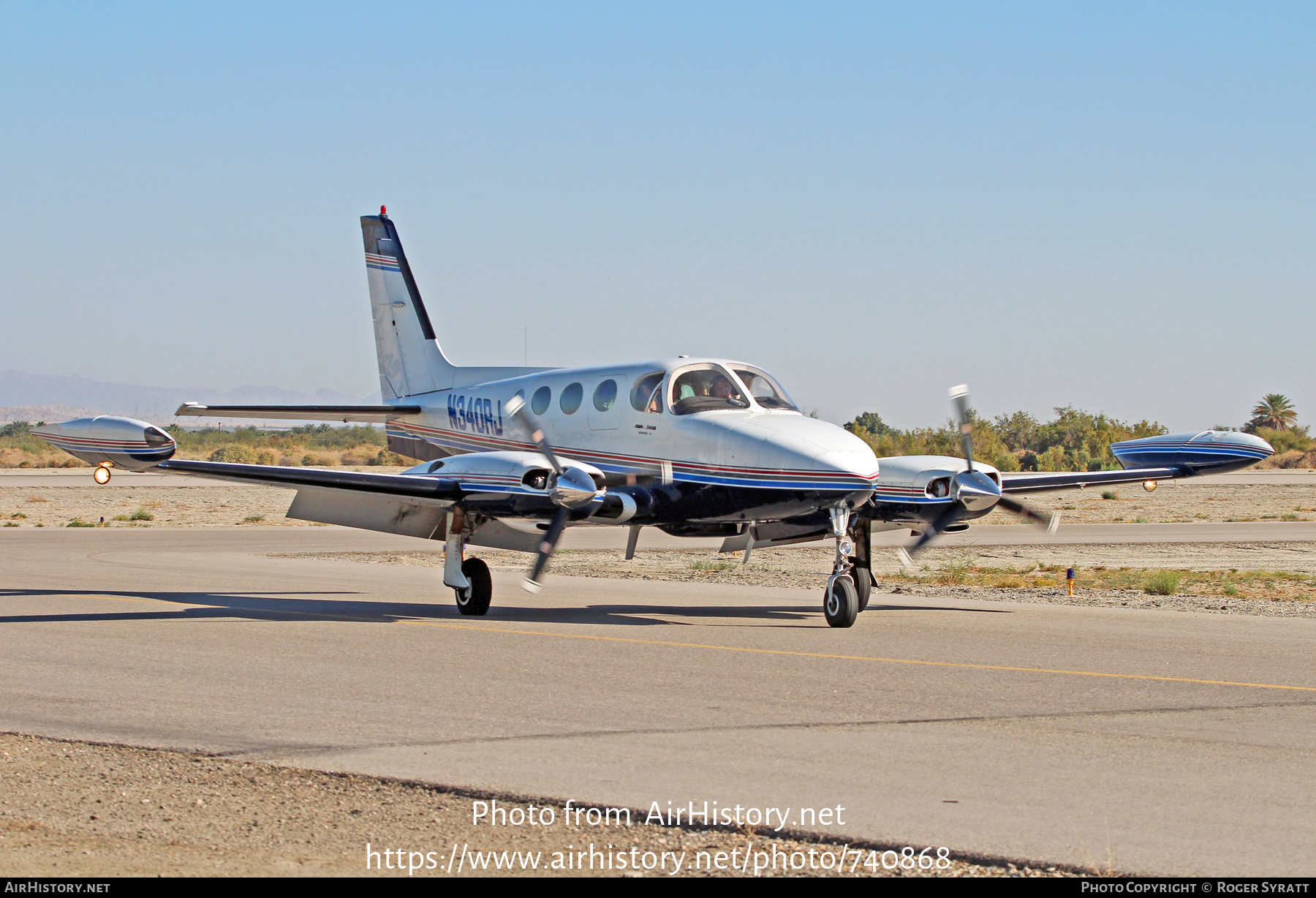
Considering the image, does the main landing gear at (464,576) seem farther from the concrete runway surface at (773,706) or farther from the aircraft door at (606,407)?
the aircraft door at (606,407)

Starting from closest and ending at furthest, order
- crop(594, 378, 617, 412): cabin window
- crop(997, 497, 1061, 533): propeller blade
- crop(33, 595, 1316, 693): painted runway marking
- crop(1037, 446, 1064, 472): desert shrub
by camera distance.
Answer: crop(33, 595, 1316, 693): painted runway marking
crop(594, 378, 617, 412): cabin window
crop(997, 497, 1061, 533): propeller blade
crop(1037, 446, 1064, 472): desert shrub

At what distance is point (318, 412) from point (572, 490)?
696 cm

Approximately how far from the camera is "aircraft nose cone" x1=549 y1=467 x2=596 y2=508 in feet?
48.5

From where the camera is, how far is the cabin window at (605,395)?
53.5 ft

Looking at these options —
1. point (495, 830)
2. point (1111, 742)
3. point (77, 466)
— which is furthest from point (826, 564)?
point (77, 466)

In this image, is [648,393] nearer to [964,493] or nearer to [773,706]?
[964,493]

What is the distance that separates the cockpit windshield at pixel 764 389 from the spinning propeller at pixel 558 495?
234 centimetres

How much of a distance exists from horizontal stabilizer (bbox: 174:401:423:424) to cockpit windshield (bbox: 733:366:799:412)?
6.84 metres

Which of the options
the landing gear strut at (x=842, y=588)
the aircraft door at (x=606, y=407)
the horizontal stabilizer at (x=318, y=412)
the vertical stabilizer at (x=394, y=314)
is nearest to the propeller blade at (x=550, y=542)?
the aircraft door at (x=606, y=407)

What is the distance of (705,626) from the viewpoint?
14734mm

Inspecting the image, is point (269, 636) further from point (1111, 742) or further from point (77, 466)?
point (77, 466)

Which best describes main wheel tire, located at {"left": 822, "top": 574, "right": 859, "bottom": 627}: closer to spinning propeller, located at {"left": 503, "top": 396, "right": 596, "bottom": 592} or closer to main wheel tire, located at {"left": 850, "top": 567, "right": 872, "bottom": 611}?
main wheel tire, located at {"left": 850, "top": 567, "right": 872, "bottom": 611}

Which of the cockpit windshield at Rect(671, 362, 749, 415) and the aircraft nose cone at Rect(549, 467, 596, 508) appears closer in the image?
the aircraft nose cone at Rect(549, 467, 596, 508)

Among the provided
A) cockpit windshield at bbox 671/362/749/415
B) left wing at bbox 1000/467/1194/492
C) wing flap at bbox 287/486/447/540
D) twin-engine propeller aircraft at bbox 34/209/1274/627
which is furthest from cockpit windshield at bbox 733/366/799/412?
wing flap at bbox 287/486/447/540
